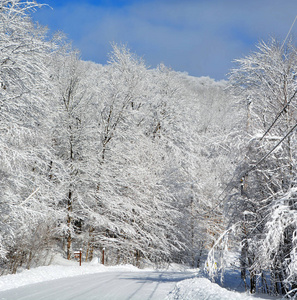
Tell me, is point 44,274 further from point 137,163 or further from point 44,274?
point 137,163

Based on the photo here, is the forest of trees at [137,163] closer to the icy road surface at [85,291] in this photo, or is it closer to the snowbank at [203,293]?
the snowbank at [203,293]

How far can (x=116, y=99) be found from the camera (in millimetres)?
21703

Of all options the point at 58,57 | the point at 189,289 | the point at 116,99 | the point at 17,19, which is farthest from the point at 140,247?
the point at 17,19

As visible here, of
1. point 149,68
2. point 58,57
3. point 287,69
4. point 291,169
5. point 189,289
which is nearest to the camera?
point 189,289

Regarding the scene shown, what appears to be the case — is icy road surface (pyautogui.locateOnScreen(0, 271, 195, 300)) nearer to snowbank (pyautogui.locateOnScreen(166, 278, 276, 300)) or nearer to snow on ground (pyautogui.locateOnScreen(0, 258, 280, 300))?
snow on ground (pyautogui.locateOnScreen(0, 258, 280, 300))

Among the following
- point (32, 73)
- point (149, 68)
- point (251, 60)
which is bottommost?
point (32, 73)

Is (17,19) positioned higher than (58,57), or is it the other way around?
(58,57)

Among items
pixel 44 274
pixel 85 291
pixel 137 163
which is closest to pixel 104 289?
pixel 85 291

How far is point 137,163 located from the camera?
74.8 feet

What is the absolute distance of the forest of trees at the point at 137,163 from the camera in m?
10.2

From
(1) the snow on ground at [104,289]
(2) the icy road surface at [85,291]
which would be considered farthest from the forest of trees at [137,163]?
(2) the icy road surface at [85,291]

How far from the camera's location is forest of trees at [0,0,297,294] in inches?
402

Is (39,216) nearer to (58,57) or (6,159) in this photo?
(6,159)

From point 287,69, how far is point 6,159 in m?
9.57
